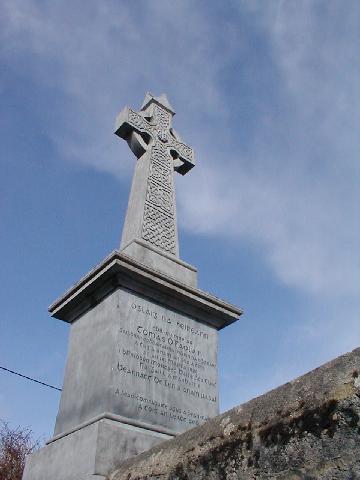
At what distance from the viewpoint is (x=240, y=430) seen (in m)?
2.96

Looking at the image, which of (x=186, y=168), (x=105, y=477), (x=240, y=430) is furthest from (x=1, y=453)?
(x=240, y=430)

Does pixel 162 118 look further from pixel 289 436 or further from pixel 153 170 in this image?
pixel 289 436

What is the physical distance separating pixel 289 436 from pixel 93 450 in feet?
8.03

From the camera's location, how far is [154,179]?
7930 millimetres

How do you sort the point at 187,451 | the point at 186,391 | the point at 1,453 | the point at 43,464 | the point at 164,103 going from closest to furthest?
the point at 187,451 → the point at 43,464 → the point at 186,391 → the point at 164,103 → the point at 1,453

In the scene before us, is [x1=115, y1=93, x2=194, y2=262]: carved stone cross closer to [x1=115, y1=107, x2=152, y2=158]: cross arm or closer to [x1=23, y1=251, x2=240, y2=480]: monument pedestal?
[x1=115, y1=107, x2=152, y2=158]: cross arm

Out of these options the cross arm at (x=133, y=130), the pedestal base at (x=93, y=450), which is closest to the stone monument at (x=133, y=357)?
the pedestal base at (x=93, y=450)

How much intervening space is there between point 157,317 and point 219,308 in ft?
3.07

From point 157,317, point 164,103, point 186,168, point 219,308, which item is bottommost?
point 157,317

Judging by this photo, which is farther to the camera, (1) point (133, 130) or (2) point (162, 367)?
(1) point (133, 130)

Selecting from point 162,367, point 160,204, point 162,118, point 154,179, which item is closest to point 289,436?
point 162,367

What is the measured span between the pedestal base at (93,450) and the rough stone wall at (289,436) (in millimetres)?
1097

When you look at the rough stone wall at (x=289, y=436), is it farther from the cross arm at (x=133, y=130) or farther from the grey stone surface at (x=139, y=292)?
the cross arm at (x=133, y=130)

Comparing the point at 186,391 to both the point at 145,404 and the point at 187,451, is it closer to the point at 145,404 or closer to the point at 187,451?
the point at 145,404
